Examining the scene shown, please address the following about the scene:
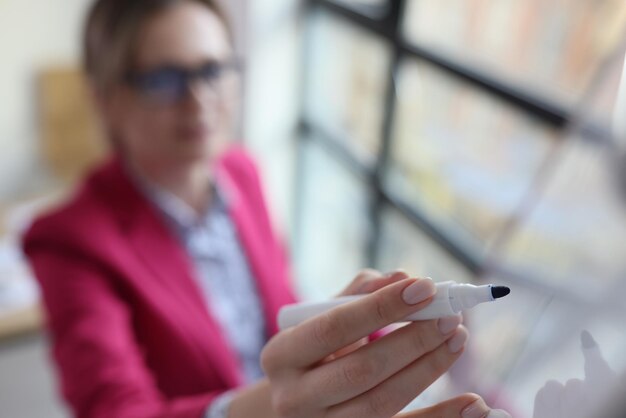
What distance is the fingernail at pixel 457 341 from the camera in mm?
332

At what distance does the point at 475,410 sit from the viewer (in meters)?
0.33

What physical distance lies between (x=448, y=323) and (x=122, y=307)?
1.72 ft

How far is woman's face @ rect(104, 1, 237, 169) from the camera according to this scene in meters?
0.81

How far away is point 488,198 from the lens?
1.12 m

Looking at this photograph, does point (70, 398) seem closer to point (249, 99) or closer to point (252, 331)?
point (252, 331)

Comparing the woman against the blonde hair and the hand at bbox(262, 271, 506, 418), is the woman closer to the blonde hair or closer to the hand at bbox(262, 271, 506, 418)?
the blonde hair

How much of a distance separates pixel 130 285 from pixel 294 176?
3.63 feet

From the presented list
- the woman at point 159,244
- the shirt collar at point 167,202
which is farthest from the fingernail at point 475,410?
the shirt collar at point 167,202

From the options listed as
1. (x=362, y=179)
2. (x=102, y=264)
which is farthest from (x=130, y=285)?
(x=362, y=179)

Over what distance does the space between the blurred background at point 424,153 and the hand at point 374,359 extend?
52 millimetres

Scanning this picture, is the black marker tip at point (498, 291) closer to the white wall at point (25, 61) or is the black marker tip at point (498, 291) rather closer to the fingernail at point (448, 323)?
the fingernail at point (448, 323)

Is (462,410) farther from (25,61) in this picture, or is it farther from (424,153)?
(25,61)

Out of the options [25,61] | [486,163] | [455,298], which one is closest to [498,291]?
[455,298]

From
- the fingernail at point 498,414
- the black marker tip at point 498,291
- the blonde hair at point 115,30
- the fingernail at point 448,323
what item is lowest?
the fingernail at point 498,414
